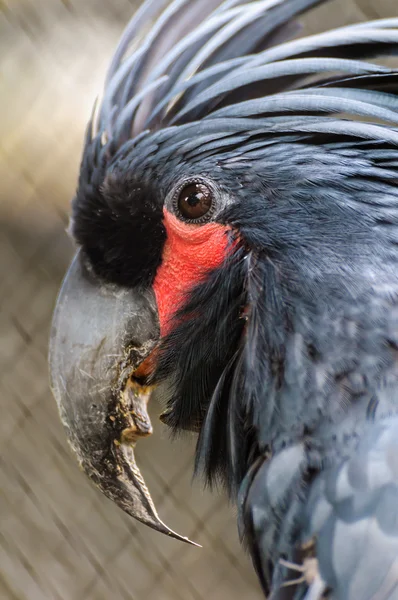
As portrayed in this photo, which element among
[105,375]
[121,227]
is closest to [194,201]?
[121,227]

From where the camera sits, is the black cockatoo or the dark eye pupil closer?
the black cockatoo

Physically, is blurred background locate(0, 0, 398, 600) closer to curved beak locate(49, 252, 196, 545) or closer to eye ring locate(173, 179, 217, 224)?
curved beak locate(49, 252, 196, 545)

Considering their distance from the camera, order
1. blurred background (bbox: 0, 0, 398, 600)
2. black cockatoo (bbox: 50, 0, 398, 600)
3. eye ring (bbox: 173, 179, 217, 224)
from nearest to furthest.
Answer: black cockatoo (bbox: 50, 0, 398, 600)
eye ring (bbox: 173, 179, 217, 224)
blurred background (bbox: 0, 0, 398, 600)

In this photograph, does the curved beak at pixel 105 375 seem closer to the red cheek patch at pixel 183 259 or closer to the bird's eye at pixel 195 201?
the red cheek patch at pixel 183 259

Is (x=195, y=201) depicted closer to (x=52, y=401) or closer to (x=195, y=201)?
(x=195, y=201)

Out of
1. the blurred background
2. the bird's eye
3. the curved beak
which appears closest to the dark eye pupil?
the bird's eye

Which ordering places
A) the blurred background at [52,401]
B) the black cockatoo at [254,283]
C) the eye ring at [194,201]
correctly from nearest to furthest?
the black cockatoo at [254,283] → the eye ring at [194,201] → the blurred background at [52,401]

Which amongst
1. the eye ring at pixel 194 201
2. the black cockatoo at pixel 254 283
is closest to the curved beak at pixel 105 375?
the black cockatoo at pixel 254 283
